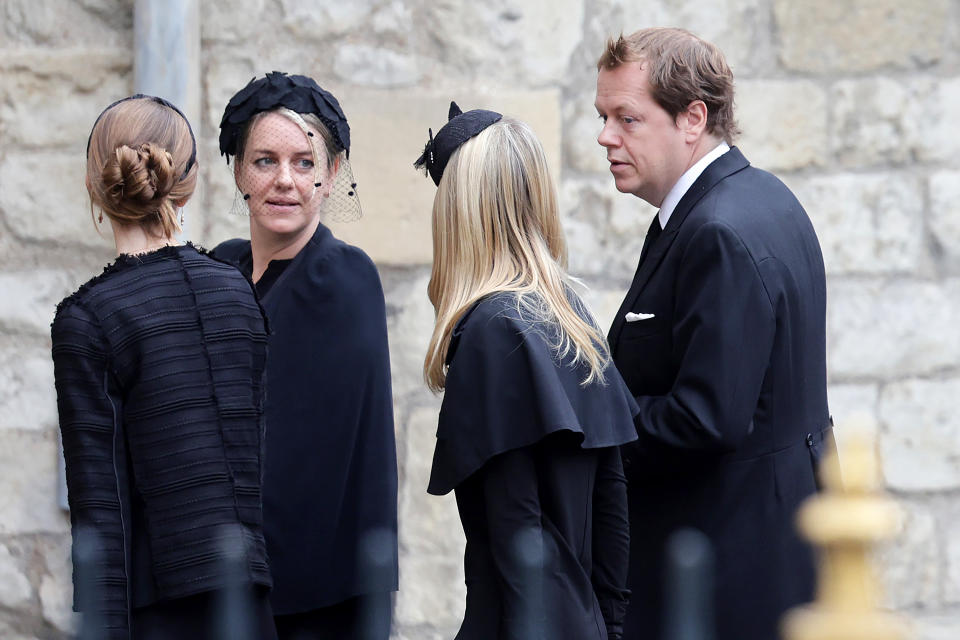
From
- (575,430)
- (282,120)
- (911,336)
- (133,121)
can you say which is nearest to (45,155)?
(282,120)

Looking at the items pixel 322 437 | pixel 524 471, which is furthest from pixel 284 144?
pixel 524 471

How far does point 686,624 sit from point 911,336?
277cm

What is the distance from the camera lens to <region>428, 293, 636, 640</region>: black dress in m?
2.23

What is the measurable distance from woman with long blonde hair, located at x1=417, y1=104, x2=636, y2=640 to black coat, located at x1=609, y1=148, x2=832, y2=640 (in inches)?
8.9

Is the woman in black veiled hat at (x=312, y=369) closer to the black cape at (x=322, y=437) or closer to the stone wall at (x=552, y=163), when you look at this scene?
the black cape at (x=322, y=437)

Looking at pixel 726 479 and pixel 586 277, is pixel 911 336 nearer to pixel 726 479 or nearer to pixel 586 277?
pixel 586 277

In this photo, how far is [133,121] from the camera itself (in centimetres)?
242

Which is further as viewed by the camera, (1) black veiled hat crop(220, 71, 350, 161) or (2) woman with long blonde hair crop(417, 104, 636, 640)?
(1) black veiled hat crop(220, 71, 350, 161)

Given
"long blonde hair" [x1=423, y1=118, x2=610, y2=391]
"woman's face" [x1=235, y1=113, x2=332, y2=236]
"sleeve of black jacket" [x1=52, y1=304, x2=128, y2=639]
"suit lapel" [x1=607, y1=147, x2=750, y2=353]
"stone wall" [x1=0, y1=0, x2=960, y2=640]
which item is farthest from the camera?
"stone wall" [x1=0, y1=0, x2=960, y2=640]

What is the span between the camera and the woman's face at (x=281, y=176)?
3000 mm

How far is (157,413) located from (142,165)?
0.44 m

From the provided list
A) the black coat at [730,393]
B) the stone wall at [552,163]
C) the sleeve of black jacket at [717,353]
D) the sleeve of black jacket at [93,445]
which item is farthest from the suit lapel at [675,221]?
the stone wall at [552,163]

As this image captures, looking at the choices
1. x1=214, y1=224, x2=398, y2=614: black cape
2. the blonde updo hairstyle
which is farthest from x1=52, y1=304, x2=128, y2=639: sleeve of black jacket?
x1=214, y1=224, x2=398, y2=614: black cape

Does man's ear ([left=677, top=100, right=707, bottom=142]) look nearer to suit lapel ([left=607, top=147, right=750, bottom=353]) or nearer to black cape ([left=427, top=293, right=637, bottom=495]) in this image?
suit lapel ([left=607, top=147, right=750, bottom=353])
